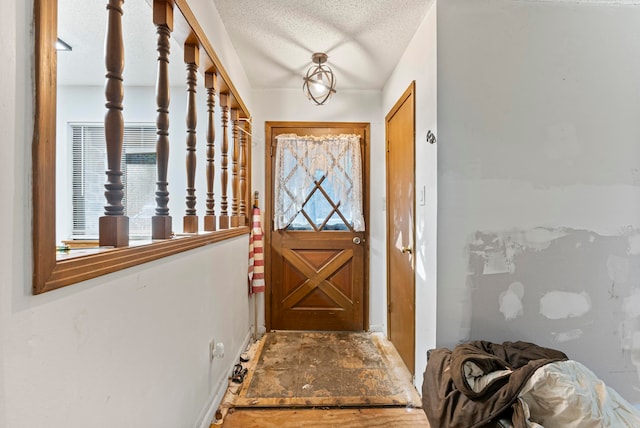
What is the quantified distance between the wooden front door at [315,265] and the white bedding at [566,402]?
204cm

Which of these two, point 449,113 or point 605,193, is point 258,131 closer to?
point 449,113

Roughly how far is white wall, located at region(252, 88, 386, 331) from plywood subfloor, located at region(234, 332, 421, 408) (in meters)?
0.46

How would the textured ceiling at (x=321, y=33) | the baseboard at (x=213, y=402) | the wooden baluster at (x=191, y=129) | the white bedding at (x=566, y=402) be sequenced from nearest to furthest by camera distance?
the white bedding at (x=566, y=402) → the wooden baluster at (x=191, y=129) → the baseboard at (x=213, y=402) → the textured ceiling at (x=321, y=33)

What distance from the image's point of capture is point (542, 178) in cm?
190

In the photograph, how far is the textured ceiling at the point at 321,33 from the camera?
2.00m

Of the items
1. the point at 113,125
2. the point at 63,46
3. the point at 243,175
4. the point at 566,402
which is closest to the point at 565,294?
the point at 566,402

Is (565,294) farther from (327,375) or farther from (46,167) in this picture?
(46,167)

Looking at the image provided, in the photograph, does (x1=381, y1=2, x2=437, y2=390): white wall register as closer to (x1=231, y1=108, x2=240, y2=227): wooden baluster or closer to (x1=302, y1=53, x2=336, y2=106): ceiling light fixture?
(x1=302, y1=53, x2=336, y2=106): ceiling light fixture

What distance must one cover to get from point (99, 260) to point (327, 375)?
6.44ft

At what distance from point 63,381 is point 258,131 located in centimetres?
277

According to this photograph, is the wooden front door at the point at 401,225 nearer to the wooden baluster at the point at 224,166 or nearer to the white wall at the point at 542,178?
the white wall at the point at 542,178

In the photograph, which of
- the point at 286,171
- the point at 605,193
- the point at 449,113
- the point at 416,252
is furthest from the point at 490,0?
the point at 286,171

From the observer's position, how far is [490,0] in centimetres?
187

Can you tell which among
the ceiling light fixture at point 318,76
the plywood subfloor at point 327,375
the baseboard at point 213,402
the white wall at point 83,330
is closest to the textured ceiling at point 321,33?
the ceiling light fixture at point 318,76
